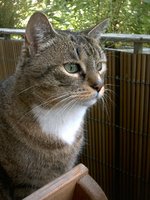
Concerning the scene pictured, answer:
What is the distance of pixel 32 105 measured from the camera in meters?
1.21

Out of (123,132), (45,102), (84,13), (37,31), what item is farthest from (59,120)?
(84,13)

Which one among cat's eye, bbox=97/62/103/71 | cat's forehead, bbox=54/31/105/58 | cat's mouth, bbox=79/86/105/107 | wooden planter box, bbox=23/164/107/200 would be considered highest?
cat's forehead, bbox=54/31/105/58

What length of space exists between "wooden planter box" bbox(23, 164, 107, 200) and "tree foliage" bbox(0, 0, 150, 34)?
165cm

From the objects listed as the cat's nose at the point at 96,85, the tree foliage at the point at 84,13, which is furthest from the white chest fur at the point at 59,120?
the tree foliage at the point at 84,13

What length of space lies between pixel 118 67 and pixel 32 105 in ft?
1.69

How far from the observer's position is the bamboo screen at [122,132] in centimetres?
149

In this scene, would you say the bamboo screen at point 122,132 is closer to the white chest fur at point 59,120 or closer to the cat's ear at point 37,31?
the white chest fur at point 59,120

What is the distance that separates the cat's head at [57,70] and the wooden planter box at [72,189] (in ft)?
1.08

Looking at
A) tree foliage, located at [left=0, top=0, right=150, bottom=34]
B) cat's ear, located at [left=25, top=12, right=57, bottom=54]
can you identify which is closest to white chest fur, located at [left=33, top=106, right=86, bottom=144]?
cat's ear, located at [left=25, top=12, right=57, bottom=54]

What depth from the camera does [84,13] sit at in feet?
9.14

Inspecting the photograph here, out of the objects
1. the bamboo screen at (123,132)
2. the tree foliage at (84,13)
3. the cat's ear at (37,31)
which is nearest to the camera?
the cat's ear at (37,31)

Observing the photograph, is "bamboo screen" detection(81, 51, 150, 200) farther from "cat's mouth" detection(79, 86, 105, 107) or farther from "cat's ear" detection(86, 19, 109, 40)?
"cat's mouth" detection(79, 86, 105, 107)

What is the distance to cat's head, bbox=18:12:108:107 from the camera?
1.15m

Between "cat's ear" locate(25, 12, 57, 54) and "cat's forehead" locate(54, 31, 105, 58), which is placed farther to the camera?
"cat's forehead" locate(54, 31, 105, 58)
